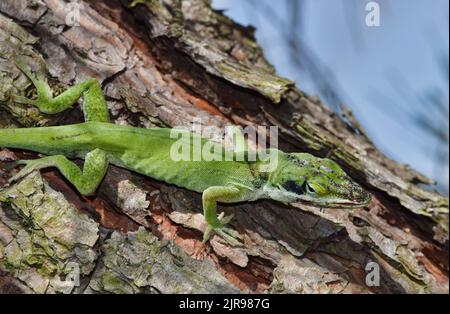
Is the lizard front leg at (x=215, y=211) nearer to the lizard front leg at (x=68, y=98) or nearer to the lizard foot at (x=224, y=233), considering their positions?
the lizard foot at (x=224, y=233)

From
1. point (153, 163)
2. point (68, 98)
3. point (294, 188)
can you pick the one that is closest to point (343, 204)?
point (294, 188)

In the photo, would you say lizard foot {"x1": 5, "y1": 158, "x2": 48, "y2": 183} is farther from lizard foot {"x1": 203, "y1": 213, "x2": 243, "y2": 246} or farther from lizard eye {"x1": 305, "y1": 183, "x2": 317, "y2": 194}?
lizard eye {"x1": 305, "y1": 183, "x2": 317, "y2": 194}

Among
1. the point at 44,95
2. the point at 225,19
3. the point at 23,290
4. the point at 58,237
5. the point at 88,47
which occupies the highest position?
the point at 225,19

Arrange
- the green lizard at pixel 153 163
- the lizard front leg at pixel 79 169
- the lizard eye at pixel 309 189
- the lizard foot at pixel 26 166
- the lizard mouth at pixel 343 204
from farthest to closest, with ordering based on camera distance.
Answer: the lizard eye at pixel 309 189 → the lizard mouth at pixel 343 204 → the green lizard at pixel 153 163 → the lizard front leg at pixel 79 169 → the lizard foot at pixel 26 166

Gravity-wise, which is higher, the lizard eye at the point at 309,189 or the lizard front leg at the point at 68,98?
the lizard front leg at the point at 68,98

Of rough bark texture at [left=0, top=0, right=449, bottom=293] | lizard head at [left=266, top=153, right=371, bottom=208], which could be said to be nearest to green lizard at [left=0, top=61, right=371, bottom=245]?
lizard head at [left=266, top=153, right=371, bottom=208]

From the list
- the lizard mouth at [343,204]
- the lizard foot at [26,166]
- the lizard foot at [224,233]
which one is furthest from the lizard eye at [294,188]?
the lizard foot at [26,166]

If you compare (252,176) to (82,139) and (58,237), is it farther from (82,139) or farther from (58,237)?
(58,237)

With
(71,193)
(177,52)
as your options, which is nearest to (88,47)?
(177,52)
